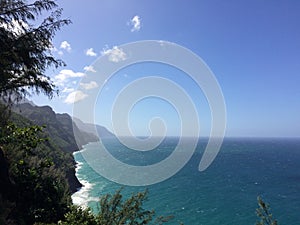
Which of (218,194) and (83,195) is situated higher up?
(83,195)

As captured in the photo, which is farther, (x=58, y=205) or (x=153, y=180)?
(x=153, y=180)

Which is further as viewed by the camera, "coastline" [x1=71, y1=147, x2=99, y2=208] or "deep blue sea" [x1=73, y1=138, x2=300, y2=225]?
"coastline" [x1=71, y1=147, x2=99, y2=208]

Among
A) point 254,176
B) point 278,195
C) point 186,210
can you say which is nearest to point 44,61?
point 186,210

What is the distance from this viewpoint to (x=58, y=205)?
14977 millimetres

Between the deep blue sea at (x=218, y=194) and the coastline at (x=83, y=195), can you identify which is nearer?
the deep blue sea at (x=218, y=194)

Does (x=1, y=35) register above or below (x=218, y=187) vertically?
above

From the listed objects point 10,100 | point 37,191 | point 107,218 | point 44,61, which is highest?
point 44,61

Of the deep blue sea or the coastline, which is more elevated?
the coastline

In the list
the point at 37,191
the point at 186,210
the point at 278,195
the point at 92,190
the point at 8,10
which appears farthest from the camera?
the point at 92,190

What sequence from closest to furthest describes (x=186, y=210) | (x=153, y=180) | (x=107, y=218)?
1. (x=107, y=218)
2. (x=186, y=210)
3. (x=153, y=180)

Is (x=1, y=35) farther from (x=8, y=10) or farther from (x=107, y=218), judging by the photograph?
(x=107, y=218)

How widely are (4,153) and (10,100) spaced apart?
6.22 metres

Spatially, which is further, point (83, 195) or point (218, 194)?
point (218, 194)

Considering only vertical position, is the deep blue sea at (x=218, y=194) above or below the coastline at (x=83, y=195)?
below
